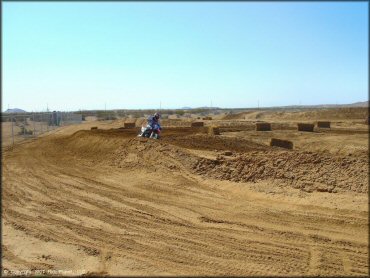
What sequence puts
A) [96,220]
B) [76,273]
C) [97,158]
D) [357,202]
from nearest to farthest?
1. [76,273]
2. [96,220]
3. [357,202]
4. [97,158]

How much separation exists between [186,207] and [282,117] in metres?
43.7

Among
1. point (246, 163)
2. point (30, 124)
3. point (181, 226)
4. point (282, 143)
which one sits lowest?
point (181, 226)

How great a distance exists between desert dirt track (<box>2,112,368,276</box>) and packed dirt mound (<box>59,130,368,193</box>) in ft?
0.16

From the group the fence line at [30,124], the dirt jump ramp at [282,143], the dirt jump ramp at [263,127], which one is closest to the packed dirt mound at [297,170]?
the dirt jump ramp at [282,143]

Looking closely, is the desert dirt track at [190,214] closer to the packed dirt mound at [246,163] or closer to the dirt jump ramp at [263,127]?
the packed dirt mound at [246,163]

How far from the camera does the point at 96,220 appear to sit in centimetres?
896

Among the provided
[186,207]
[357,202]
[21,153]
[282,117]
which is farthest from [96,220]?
[282,117]

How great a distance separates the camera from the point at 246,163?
42.5ft

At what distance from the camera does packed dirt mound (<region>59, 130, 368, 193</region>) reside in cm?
1120

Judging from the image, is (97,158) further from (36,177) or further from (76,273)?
(76,273)

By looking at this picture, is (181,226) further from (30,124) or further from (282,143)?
(30,124)

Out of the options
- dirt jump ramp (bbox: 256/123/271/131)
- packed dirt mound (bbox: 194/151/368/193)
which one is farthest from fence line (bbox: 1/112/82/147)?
packed dirt mound (bbox: 194/151/368/193)

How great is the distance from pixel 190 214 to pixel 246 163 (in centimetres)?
427

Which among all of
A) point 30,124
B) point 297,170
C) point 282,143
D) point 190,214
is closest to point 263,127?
point 282,143
